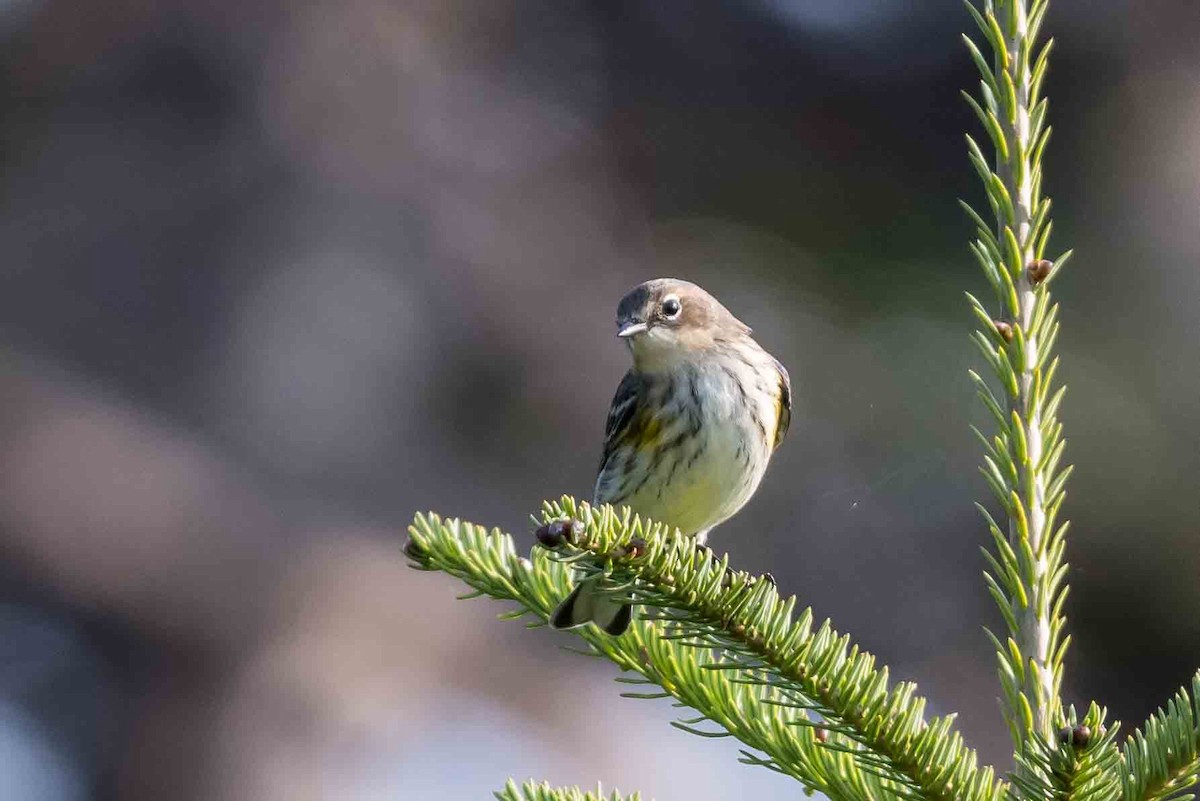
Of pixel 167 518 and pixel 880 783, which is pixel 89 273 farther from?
pixel 880 783

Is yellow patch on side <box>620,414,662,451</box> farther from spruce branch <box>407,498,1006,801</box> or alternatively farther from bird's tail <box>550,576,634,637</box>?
spruce branch <box>407,498,1006,801</box>

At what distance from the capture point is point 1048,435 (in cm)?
198

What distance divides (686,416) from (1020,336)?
222 centimetres

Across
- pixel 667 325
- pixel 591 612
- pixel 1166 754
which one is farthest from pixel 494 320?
pixel 1166 754

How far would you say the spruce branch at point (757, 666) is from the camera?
1.80 meters

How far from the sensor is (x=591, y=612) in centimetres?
231

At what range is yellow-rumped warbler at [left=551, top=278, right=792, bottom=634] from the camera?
4102mm

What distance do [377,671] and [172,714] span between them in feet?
2.27

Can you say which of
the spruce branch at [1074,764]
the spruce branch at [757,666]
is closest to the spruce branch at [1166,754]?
the spruce branch at [1074,764]

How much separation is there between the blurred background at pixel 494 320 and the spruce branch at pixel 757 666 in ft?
9.22

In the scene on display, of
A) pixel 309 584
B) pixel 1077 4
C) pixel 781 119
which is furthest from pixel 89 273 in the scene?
pixel 1077 4

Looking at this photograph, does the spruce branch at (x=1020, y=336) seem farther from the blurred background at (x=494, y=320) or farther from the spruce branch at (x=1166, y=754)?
the blurred background at (x=494, y=320)

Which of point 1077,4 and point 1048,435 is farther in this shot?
point 1077,4

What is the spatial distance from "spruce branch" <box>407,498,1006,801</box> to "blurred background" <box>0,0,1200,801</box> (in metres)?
2.81
